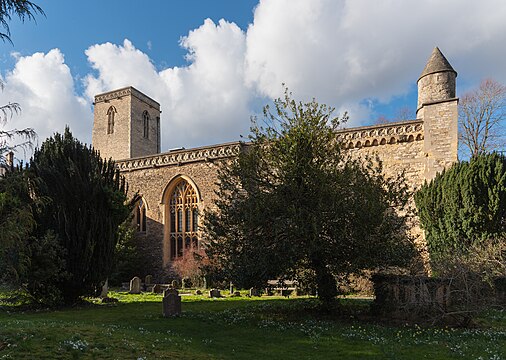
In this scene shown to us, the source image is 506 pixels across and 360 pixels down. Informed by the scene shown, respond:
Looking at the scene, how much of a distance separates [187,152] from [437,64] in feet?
42.0

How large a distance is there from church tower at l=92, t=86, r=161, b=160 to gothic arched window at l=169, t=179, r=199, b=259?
961cm

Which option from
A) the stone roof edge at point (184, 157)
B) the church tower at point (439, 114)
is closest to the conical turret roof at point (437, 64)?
the church tower at point (439, 114)

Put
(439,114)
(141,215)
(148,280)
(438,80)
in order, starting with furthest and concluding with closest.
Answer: (141,215)
(148,280)
(438,80)
(439,114)

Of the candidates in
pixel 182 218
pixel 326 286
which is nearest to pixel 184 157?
pixel 182 218

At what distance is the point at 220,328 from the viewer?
8906 mm

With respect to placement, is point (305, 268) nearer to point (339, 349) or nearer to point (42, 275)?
point (339, 349)

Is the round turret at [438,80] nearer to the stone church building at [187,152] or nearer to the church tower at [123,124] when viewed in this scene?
the stone church building at [187,152]

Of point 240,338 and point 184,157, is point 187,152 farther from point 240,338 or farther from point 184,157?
point 240,338

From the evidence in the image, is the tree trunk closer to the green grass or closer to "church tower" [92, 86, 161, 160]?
the green grass

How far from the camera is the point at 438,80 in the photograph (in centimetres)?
1659

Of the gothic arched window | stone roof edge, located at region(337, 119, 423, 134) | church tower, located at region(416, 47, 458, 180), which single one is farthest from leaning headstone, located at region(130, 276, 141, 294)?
church tower, located at region(416, 47, 458, 180)

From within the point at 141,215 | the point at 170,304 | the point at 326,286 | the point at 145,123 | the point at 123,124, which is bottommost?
the point at 170,304

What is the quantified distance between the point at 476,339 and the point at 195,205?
16306 mm

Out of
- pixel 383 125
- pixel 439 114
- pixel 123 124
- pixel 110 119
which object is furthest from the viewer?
pixel 110 119
